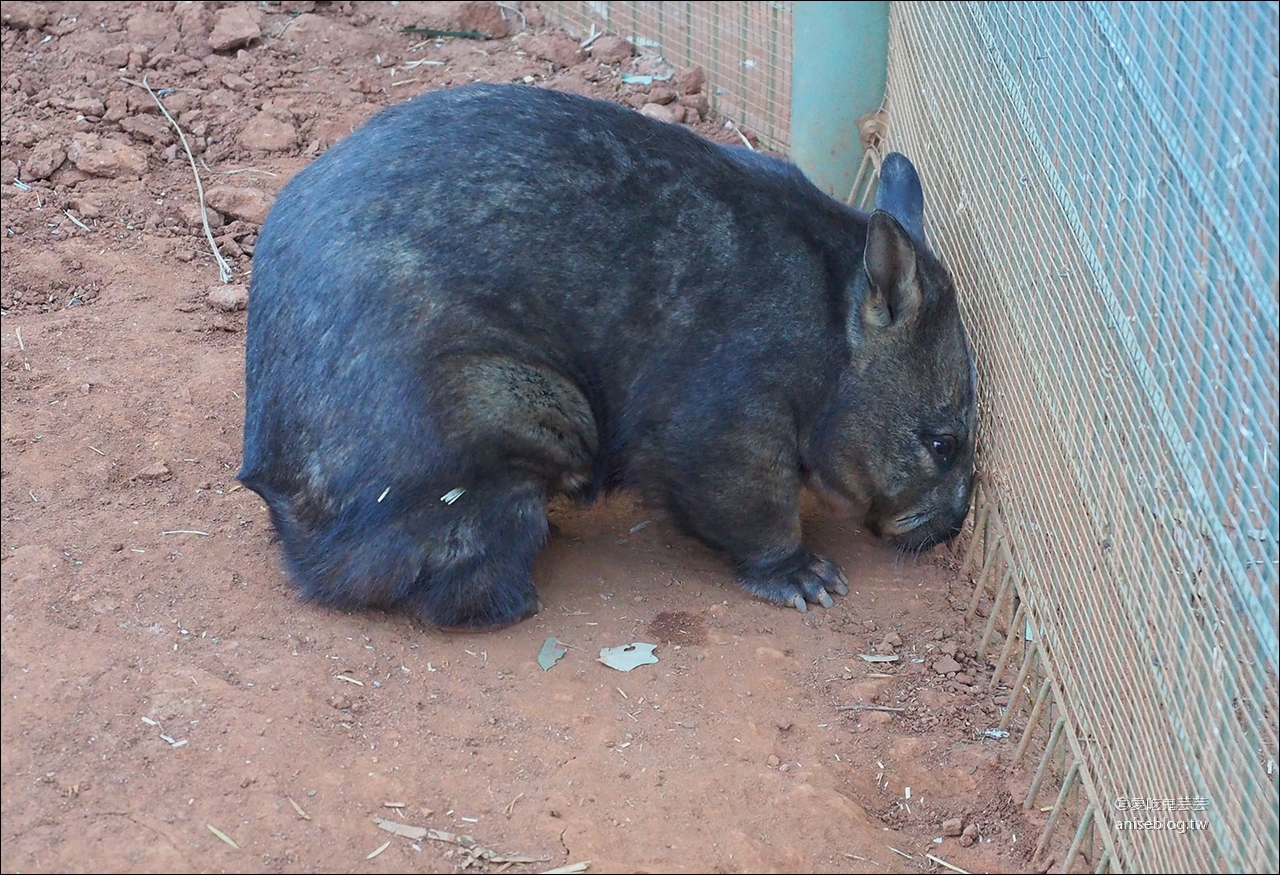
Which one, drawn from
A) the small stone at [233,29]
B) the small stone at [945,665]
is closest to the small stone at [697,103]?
the small stone at [233,29]

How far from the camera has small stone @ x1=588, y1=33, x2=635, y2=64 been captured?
712cm

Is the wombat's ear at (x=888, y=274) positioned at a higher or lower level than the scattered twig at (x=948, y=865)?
higher

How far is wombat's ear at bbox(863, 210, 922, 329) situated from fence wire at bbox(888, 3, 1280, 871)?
0.96 ft

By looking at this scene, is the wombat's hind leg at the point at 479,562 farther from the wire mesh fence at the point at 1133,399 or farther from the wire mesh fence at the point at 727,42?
the wire mesh fence at the point at 727,42

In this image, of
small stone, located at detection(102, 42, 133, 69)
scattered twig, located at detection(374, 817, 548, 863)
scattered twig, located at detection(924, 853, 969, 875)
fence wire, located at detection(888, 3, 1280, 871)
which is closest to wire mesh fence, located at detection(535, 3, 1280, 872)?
fence wire, located at detection(888, 3, 1280, 871)

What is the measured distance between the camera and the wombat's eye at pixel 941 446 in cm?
438

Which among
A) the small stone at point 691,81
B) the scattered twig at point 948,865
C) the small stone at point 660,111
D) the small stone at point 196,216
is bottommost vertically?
the small stone at point 196,216

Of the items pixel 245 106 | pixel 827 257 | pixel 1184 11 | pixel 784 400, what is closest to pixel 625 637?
pixel 784 400

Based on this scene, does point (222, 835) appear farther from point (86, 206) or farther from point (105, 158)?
point (105, 158)

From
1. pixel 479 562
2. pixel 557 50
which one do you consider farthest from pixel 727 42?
pixel 479 562

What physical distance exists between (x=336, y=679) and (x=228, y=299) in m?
→ 1.98

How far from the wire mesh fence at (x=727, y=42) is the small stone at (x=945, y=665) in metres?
A: 2.89

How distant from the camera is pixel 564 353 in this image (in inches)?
162

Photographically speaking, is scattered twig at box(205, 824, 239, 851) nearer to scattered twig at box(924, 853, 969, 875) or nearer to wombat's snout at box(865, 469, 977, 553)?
scattered twig at box(924, 853, 969, 875)
